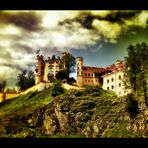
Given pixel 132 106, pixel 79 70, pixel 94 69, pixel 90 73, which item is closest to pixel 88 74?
pixel 90 73

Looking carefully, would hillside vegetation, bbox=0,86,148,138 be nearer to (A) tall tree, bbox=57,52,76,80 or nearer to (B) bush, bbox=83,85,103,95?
(B) bush, bbox=83,85,103,95

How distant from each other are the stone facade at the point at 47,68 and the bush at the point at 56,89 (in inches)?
12.3

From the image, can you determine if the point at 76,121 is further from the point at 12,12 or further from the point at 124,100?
the point at 12,12

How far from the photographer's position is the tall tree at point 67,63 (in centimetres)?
1488

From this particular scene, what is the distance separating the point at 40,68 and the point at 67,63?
114 cm

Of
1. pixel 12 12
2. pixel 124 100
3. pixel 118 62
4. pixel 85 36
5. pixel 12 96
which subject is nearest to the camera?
pixel 12 12

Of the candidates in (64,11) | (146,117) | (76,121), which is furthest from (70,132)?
(64,11)

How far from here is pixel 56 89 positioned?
60.0 ft

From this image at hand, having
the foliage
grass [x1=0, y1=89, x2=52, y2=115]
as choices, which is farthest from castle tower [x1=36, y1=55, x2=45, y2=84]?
grass [x1=0, y1=89, x2=52, y2=115]

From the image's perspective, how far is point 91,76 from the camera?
699 inches

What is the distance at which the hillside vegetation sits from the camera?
14.9 meters

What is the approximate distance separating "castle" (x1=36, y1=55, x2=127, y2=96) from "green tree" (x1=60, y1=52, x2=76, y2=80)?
0.53ft

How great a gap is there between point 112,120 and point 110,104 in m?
1.50

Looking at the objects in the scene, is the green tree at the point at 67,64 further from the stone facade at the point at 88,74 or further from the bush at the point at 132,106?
the bush at the point at 132,106
